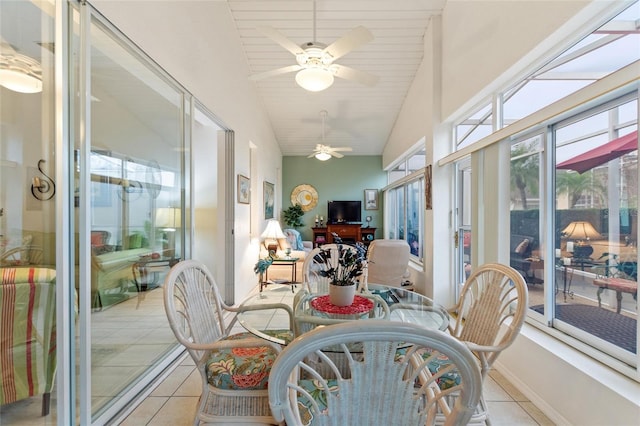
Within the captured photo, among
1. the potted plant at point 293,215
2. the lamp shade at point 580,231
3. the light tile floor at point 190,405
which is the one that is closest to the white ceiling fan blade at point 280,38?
the lamp shade at point 580,231

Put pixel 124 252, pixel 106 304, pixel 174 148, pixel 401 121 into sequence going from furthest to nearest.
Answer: pixel 401 121
pixel 174 148
pixel 124 252
pixel 106 304

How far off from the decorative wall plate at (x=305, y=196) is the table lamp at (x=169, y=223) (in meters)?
5.33

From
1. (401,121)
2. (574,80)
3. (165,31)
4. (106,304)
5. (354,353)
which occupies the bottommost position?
(354,353)

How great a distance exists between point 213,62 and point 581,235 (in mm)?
3680

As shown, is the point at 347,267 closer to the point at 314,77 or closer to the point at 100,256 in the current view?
the point at 100,256

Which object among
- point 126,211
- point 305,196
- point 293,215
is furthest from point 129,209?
point 305,196

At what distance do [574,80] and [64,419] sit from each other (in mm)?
3512

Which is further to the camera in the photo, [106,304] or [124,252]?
[124,252]

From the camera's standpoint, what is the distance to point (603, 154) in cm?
175

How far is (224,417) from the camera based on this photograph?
1430mm

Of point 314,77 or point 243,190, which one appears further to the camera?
point 243,190

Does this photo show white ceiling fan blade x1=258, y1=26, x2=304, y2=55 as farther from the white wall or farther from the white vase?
the white vase

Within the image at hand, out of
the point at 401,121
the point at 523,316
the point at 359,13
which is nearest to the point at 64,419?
the point at 523,316

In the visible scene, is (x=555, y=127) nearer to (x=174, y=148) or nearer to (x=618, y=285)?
(x=618, y=285)
